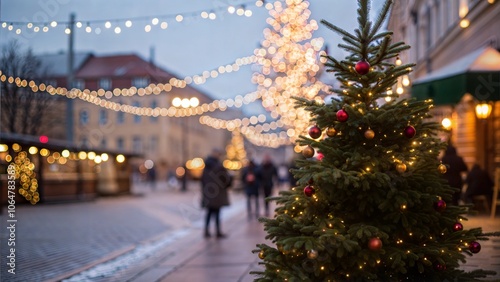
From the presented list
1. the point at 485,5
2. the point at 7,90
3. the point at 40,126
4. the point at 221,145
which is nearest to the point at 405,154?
the point at 7,90

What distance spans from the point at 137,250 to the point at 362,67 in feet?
25.3

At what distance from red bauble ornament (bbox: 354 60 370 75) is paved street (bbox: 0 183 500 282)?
3009 millimetres

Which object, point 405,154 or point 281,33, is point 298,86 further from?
point 405,154

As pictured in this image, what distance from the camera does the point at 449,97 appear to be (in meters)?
12.1

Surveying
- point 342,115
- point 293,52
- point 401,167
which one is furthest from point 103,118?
point 401,167

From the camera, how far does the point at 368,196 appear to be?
479 centimetres

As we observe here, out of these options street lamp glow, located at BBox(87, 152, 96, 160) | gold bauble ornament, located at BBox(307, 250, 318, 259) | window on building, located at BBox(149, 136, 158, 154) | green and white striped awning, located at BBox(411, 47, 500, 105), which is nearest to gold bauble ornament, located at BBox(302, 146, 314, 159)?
gold bauble ornament, located at BBox(307, 250, 318, 259)

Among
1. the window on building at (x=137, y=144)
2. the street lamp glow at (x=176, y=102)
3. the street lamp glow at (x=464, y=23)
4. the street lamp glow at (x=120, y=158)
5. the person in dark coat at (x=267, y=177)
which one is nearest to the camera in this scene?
the street lamp glow at (x=464, y=23)

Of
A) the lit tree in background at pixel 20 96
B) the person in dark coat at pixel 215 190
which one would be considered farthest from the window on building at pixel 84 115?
the lit tree in background at pixel 20 96

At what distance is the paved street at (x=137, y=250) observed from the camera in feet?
27.3

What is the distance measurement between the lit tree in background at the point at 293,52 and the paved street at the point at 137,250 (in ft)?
15.4

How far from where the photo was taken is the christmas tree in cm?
467

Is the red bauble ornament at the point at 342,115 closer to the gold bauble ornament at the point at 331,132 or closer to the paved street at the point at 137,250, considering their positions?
the gold bauble ornament at the point at 331,132

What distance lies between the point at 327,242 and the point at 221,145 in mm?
94552
